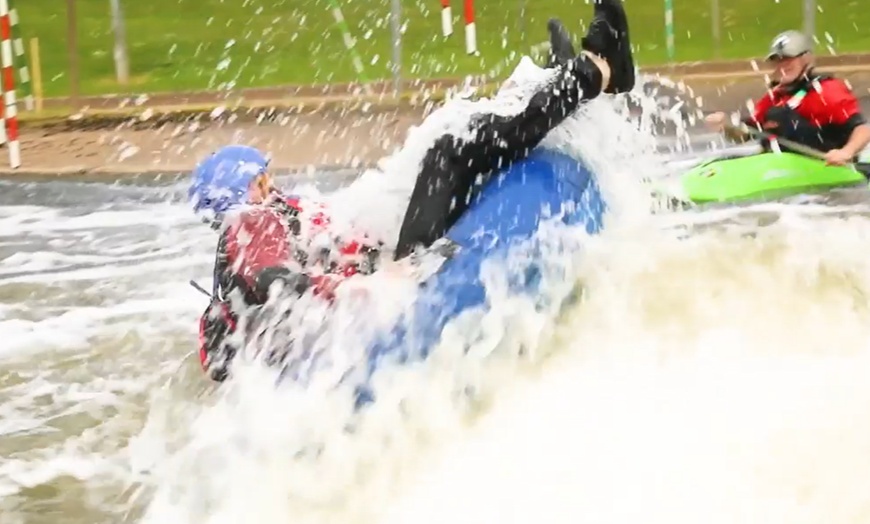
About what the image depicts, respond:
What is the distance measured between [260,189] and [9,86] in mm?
7167

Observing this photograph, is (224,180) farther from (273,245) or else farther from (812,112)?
(812,112)

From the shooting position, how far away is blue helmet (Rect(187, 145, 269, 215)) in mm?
3680

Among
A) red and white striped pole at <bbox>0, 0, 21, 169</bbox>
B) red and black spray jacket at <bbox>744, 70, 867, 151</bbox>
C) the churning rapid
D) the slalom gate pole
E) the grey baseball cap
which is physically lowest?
the churning rapid

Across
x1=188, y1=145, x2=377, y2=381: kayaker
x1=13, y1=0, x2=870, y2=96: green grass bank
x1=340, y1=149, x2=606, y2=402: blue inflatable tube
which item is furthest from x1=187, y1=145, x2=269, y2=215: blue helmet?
x1=13, y1=0, x2=870, y2=96: green grass bank

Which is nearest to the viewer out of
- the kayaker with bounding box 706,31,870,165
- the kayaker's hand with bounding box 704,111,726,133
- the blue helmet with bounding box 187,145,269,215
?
the blue helmet with bounding box 187,145,269,215

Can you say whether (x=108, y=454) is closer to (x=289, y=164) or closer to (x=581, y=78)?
(x=581, y=78)

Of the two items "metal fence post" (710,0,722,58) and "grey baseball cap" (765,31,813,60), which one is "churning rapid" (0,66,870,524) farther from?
"metal fence post" (710,0,722,58)

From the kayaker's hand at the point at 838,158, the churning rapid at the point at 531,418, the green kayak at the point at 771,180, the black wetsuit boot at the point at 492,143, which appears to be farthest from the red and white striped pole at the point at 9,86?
the black wetsuit boot at the point at 492,143

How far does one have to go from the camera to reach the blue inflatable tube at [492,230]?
359 centimetres

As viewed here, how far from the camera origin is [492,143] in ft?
12.3

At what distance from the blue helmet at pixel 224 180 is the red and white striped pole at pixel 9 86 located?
6782 millimetres

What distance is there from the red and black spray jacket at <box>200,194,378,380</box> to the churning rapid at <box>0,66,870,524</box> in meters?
0.15

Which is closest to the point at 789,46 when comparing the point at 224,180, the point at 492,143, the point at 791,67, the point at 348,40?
the point at 791,67

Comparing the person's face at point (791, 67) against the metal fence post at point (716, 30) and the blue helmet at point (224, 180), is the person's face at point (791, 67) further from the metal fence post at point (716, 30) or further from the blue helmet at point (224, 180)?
the metal fence post at point (716, 30)
